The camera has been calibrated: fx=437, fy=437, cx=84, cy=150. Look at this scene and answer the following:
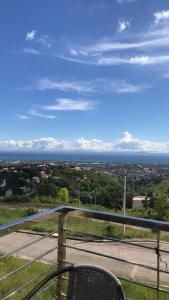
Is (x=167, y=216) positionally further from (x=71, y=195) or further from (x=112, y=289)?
(x=112, y=289)

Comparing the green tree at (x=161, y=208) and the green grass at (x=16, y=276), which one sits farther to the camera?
the green tree at (x=161, y=208)

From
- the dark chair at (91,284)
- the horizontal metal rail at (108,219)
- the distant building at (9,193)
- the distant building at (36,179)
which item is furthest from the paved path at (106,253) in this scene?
the distant building at (36,179)

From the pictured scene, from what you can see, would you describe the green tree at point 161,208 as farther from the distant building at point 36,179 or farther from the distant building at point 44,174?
the distant building at point 44,174

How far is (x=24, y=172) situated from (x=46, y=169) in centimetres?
259

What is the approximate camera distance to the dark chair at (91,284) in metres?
1.85

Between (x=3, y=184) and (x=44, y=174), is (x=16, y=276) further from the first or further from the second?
(x=44, y=174)

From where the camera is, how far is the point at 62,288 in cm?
276

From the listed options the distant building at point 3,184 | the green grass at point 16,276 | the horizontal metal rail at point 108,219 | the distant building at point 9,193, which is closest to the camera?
the horizontal metal rail at point 108,219

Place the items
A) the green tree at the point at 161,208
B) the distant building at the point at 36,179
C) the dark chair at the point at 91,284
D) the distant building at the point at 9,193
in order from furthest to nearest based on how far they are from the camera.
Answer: the distant building at the point at 36,179, the distant building at the point at 9,193, the green tree at the point at 161,208, the dark chair at the point at 91,284

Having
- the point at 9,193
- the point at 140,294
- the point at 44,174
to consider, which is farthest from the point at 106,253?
the point at 44,174

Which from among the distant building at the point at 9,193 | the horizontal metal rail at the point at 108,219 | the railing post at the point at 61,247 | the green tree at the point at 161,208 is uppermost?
the horizontal metal rail at the point at 108,219

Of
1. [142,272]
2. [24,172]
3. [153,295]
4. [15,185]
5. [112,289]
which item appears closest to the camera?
[112,289]

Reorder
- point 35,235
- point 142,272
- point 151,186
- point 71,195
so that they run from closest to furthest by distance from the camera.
Answer: point 142,272 < point 35,235 < point 71,195 < point 151,186

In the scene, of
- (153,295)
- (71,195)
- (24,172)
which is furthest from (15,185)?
(153,295)
